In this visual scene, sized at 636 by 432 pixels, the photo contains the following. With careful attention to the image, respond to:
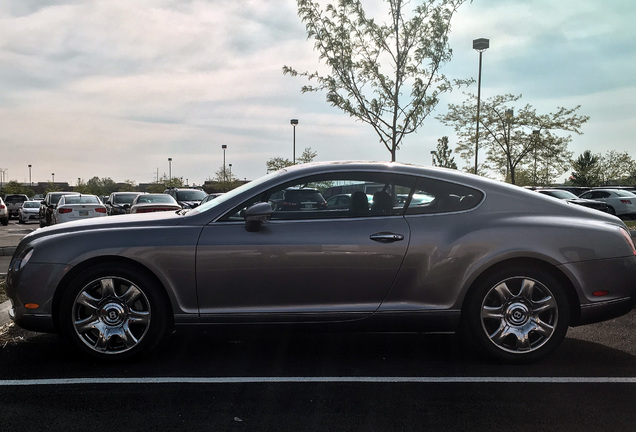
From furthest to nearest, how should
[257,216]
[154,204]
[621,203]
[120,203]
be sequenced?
[621,203] → [120,203] → [154,204] → [257,216]

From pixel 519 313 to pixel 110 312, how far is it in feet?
10.2

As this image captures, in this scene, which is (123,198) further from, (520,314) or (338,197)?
(520,314)

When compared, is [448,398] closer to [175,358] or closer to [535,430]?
[535,430]

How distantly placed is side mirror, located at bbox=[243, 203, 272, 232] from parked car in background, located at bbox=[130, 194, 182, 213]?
12351 mm

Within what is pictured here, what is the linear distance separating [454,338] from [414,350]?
0.59m

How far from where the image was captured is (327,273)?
4.36 meters

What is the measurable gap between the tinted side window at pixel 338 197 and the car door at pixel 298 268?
96 mm

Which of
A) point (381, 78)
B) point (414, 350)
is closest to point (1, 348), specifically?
point (414, 350)

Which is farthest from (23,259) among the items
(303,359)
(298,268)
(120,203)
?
(120,203)

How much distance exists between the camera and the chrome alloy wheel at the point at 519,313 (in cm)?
446

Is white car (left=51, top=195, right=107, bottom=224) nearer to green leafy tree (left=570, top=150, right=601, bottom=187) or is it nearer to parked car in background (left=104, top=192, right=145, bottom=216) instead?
parked car in background (left=104, top=192, right=145, bottom=216)

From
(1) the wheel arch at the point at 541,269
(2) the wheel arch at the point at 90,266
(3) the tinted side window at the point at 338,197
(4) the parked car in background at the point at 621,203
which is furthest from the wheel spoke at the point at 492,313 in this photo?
(4) the parked car in background at the point at 621,203

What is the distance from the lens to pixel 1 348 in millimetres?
4953

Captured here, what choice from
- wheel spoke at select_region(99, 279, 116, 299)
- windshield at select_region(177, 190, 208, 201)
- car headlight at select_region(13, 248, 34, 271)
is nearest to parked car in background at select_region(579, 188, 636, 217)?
windshield at select_region(177, 190, 208, 201)
